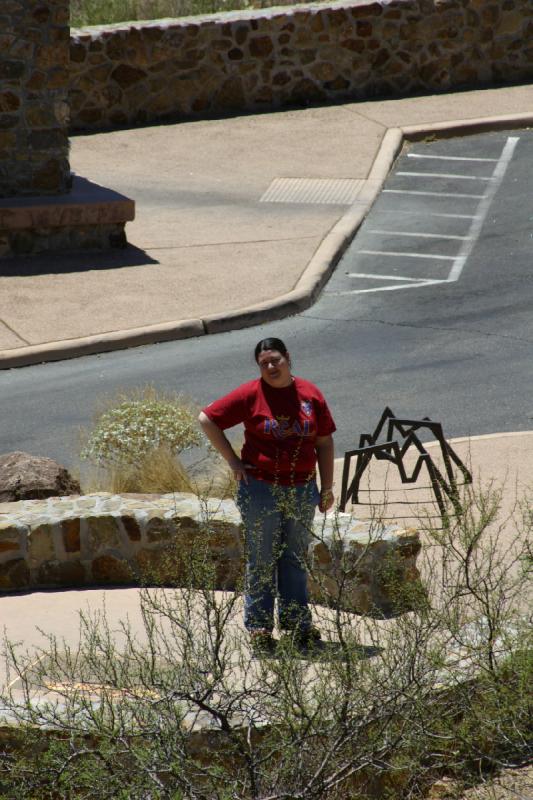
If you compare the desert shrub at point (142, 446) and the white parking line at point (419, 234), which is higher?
the white parking line at point (419, 234)

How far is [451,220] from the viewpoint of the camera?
656 inches

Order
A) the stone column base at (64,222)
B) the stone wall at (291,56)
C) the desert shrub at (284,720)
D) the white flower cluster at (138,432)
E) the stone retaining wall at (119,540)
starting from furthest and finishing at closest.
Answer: the stone wall at (291,56) → the stone column base at (64,222) → the white flower cluster at (138,432) → the stone retaining wall at (119,540) → the desert shrub at (284,720)

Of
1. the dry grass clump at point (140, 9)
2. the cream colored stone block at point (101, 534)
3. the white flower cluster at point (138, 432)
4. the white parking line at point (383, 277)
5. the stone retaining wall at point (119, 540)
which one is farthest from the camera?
the dry grass clump at point (140, 9)

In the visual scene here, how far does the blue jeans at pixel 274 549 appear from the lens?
7051mm

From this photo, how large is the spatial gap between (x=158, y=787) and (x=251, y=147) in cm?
1485

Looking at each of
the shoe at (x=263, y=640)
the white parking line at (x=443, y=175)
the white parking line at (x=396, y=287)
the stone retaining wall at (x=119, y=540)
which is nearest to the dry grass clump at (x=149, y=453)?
the stone retaining wall at (x=119, y=540)

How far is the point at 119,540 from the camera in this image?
8344mm

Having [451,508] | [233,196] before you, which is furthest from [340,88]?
[451,508]

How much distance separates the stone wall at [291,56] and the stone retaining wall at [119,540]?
12609 millimetres

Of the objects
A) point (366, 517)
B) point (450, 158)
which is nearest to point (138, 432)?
point (366, 517)

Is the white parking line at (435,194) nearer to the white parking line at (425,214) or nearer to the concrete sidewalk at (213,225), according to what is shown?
the concrete sidewalk at (213,225)

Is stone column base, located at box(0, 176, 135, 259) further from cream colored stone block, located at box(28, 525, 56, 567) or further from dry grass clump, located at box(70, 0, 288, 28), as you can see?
cream colored stone block, located at box(28, 525, 56, 567)

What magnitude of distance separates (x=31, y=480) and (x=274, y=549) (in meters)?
A: 2.53

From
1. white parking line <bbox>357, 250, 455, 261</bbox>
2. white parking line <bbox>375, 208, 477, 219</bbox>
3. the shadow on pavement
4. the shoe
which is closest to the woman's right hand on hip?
the shoe
